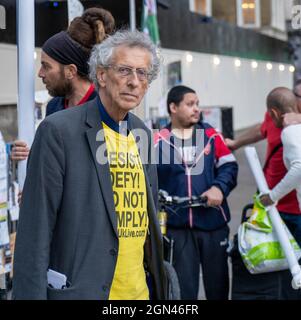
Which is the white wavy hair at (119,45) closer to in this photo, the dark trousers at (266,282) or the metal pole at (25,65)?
the metal pole at (25,65)

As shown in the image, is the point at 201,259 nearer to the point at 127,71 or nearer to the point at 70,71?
the point at 70,71

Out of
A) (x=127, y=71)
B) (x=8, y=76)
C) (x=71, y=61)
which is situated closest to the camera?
(x=127, y=71)

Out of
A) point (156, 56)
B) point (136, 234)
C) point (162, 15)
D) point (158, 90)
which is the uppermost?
point (162, 15)

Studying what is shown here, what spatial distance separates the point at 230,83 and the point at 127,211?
2479 cm

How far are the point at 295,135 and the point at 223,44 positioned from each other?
21.9 m

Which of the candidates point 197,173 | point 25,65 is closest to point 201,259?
point 197,173

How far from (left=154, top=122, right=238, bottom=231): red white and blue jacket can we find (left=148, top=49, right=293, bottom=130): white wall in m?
13.0

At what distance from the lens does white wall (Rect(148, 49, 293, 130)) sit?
22438mm

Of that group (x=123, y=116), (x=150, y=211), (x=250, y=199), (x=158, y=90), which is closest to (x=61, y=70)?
(x=123, y=116)

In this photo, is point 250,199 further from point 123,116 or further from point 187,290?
point 123,116

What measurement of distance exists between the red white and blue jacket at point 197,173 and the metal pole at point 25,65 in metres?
1.71

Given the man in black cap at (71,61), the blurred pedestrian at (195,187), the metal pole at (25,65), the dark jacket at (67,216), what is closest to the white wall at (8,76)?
the blurred pedestrian at (195,187)

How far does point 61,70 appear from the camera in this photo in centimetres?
332

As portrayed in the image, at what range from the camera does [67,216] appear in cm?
262
